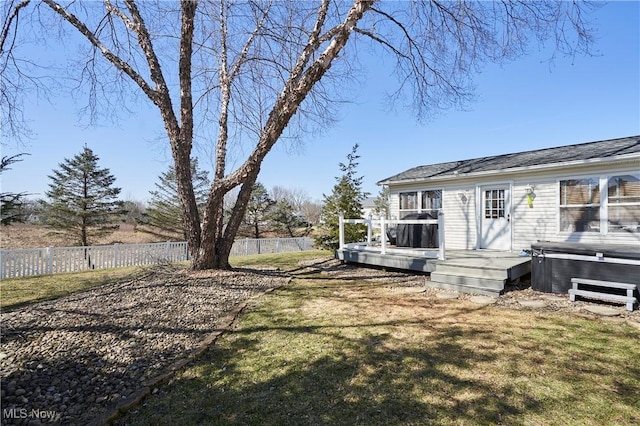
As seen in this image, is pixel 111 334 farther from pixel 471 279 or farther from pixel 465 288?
pixel 471 279

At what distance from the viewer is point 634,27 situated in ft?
23.6

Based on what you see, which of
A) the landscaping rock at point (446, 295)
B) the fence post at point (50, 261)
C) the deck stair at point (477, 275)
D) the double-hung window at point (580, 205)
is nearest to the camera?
the landscaping rock at point (446, 295)

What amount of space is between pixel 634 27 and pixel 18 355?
1235 cm

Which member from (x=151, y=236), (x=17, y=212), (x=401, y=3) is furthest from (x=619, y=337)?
(x=151, y=236)

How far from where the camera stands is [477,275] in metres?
5.96

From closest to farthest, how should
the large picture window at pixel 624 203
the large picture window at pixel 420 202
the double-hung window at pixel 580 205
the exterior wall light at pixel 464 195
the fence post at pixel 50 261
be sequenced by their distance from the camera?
the large picture window at pixel 624 203 → the double-hung window at pixel 580 205 → the fence post at pixel 50 261 → the exterior wall light at pixel 464 195 → the large picture window at pixel 420 202

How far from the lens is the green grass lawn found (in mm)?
2207

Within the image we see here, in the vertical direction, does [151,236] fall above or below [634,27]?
below

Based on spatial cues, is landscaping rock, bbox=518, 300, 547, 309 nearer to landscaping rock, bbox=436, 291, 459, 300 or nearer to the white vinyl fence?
landscaping rock, bbox=436, 291, 459, 300

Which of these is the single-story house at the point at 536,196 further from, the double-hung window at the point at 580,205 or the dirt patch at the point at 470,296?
the dirt patch at the point at 470,296

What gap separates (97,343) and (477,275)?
601cm

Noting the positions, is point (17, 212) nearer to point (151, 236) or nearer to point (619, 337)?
point (151, 236)

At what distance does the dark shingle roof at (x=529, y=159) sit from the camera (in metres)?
7.29

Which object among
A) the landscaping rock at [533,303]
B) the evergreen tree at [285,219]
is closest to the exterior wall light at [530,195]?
the landscaping rock at [533,303]
